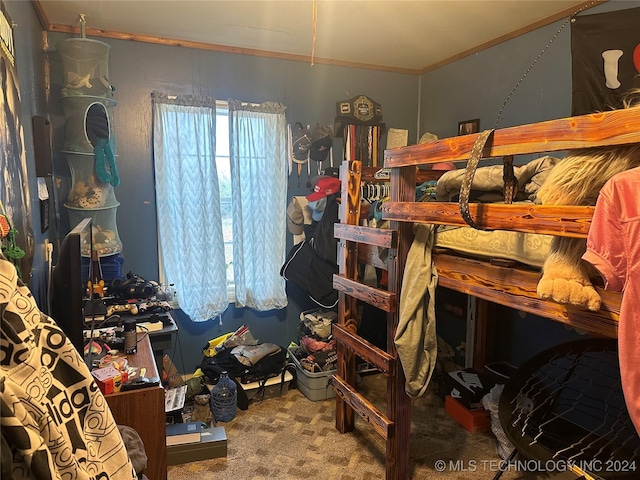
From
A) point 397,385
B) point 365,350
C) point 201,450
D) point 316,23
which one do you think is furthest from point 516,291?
point 316,23

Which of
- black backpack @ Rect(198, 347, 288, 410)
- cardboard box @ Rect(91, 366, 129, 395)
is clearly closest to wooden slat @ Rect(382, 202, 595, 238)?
cardboard box @ Rect(91, 366, 129, 395)

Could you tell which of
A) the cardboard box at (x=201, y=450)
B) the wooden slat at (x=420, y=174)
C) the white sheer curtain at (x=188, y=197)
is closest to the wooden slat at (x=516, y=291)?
the wooden slat at (x=420, y=174)

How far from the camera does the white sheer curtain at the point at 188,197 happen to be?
9.96 feet

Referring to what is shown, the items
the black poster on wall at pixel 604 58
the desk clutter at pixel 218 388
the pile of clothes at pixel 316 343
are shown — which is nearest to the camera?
the black poster on wall at pixel 604 58

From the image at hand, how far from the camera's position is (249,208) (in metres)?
3.28

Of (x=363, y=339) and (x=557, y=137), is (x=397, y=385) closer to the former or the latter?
(x=363, y=339)

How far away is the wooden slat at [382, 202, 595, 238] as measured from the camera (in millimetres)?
1164

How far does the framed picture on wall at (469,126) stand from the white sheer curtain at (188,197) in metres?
1.89

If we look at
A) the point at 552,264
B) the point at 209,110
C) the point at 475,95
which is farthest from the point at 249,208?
the point at 552,264

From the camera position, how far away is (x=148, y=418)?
5.08 ft

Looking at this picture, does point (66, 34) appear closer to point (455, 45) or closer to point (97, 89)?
point (97, 89)

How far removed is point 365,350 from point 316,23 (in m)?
2.00

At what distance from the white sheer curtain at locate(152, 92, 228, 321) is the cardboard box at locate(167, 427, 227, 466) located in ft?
3.33

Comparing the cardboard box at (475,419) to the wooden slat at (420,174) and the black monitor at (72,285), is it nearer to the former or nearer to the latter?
the wooden slat at (420,174)
